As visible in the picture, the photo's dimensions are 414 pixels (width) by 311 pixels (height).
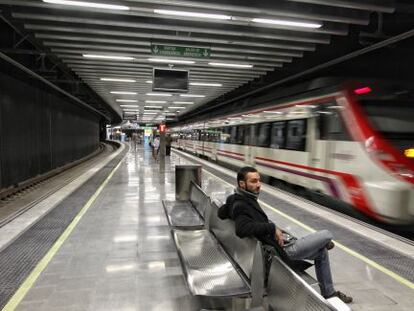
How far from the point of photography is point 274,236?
10.4 feet

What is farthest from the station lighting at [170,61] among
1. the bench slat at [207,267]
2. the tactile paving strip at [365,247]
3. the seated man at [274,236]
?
the seated man at [274,236]

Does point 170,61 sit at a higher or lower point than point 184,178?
higher

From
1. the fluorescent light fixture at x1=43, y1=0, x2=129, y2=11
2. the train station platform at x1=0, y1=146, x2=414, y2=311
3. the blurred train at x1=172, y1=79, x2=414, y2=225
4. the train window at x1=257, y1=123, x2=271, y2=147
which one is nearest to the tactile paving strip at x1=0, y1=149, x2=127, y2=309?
the train station platform at x1=0, y1=146, x2=414, y2=311

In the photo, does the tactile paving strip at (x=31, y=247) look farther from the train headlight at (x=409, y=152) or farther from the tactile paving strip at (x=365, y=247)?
the train headlight at (x=409, y=152)

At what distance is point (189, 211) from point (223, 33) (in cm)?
483

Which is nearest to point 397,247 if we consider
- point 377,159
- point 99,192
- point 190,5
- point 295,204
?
point 377,159

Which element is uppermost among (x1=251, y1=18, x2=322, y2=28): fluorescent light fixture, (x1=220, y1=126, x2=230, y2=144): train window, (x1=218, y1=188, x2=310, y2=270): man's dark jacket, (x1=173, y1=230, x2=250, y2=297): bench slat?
(x1=251, y1=18, x2=322, y2=28): fluorescent light fixture

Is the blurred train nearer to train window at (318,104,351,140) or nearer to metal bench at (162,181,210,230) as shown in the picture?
train window at (318,104,351,140)

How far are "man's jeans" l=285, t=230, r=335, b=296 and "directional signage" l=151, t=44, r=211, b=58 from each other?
7630 millimetres

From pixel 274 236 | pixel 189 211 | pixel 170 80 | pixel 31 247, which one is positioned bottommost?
pixel 31 247

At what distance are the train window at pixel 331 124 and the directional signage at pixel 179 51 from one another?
12.7 ft

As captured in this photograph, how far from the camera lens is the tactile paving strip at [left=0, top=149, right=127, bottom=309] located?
12.8 ft

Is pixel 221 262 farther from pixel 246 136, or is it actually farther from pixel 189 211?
pixel 246 136

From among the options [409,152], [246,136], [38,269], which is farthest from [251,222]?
[246,136]
